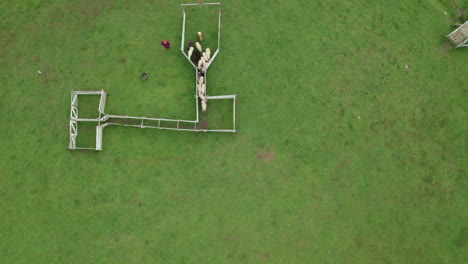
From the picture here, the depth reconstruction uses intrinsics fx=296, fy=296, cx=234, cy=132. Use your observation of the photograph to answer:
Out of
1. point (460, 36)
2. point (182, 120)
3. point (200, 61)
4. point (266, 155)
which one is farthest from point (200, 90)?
point (460, 36)

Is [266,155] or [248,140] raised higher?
[248,140]

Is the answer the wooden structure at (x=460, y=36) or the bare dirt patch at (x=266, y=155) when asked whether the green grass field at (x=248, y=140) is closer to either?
the bare dirt patch at (x=266, y=155)

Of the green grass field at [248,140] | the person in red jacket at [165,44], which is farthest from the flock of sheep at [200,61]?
the person in red jacket at [165,44]

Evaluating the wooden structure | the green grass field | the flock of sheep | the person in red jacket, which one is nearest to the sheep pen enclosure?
the flock of sheep

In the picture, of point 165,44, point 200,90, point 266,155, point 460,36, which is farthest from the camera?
point 460,36

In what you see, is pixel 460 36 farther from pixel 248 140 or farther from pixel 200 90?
pixel 200 90

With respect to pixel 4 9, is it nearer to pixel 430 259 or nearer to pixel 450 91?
pixel 450 91

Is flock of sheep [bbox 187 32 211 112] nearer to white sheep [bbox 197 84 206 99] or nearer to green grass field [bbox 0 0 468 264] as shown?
white sheep [bbox 197 84 206 99]
